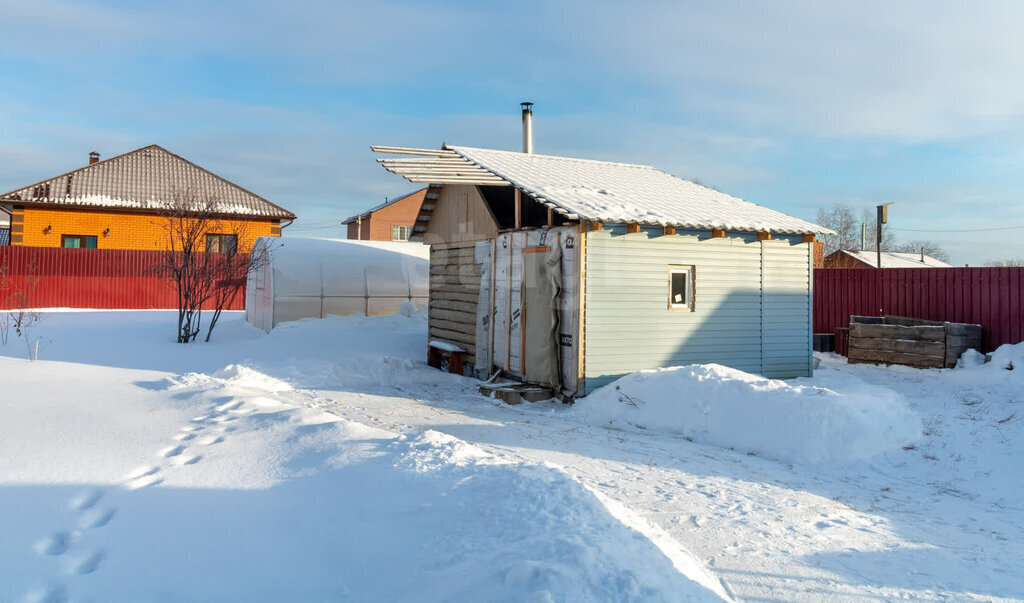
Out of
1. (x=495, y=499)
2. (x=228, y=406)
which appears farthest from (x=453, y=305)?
(x=495, y=499)

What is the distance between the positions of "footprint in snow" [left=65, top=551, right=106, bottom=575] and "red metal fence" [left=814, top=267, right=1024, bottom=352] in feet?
52.1

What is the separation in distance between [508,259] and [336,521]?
800 centimetres

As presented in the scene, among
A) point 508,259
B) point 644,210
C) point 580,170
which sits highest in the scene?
point 580,170

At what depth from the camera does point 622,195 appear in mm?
12359

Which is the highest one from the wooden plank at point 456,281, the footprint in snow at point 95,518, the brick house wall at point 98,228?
the brick house wall at point 98,228

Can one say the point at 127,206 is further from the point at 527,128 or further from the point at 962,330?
the point at 962,330

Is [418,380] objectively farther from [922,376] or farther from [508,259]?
[922,376]

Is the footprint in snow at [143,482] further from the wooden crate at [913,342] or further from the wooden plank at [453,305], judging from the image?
the wooden crate at [913,342]

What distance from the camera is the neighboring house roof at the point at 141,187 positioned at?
26.8m

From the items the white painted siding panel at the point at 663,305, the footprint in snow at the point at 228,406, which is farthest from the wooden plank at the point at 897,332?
the footprint in snow at the point at 228,406

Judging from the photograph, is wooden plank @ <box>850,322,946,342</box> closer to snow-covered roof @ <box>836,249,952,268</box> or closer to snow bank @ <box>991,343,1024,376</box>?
snow bank @ <box>991,343,1024,376</box>

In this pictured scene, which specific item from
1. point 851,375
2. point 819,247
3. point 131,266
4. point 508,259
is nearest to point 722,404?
point 508,259

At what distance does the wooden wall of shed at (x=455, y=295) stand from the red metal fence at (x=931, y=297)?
32.6ft

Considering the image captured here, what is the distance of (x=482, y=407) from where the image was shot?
33.3 ft
